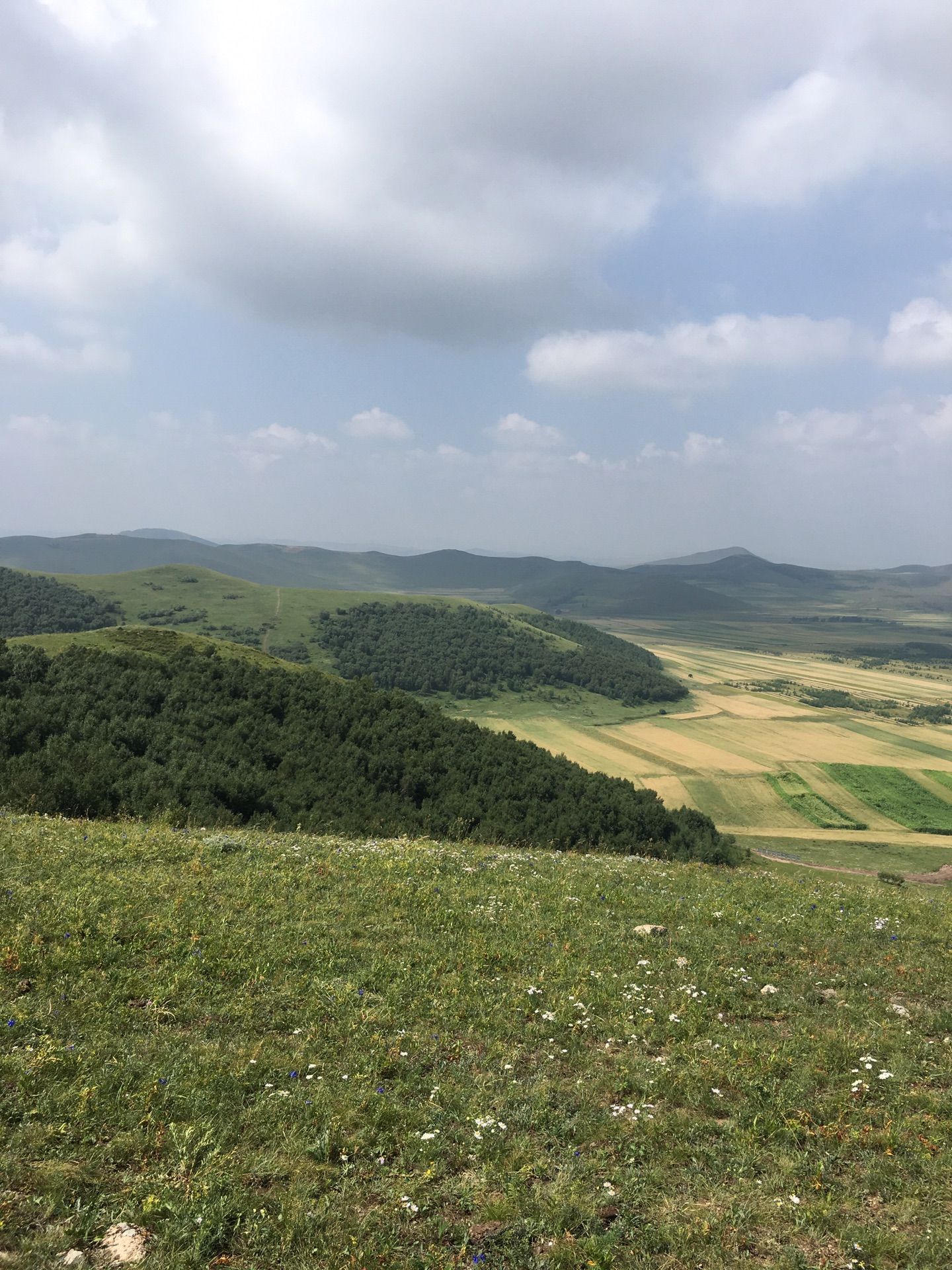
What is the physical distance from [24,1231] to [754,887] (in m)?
21.2

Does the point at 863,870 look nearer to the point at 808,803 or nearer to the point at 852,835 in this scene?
the point at 852,835

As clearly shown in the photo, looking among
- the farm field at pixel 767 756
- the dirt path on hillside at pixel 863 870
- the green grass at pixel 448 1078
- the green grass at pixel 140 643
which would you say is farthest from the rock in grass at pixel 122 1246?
the farm field at pixel 767 756

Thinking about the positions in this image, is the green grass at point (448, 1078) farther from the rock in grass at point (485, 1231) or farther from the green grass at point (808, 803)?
the green grass at point (808, 803)

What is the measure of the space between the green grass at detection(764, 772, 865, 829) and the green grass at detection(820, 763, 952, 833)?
7619 millimetres

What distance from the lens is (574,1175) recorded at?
7738 mm

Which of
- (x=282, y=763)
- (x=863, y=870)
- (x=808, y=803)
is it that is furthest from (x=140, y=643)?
(x=808, y=803)

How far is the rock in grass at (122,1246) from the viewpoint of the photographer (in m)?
6.05

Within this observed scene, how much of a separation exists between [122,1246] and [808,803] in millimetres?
104911

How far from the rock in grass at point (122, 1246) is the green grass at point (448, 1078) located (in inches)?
5.7

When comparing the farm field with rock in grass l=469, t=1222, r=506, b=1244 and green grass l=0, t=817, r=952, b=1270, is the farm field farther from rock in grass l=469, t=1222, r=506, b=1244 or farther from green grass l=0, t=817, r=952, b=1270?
rock in grass l=469, t=1222, r=506, b=1244

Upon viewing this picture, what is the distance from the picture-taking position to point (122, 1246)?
20.4 ft

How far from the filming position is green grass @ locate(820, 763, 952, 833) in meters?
85.4

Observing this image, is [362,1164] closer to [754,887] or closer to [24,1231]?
[24,1231]

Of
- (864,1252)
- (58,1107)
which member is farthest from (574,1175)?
(58,1107)
